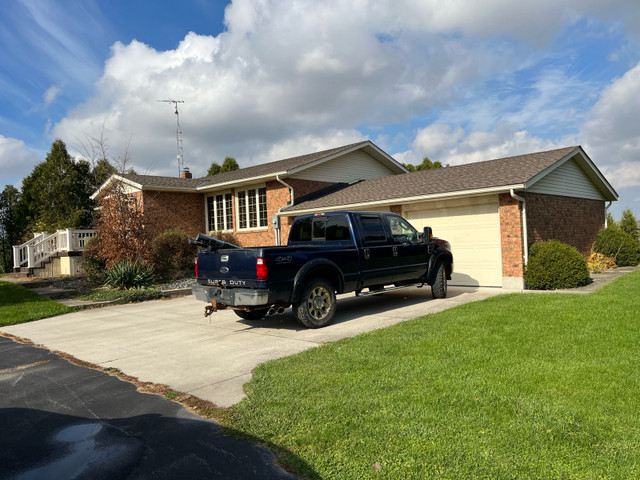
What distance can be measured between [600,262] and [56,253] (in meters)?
21.8

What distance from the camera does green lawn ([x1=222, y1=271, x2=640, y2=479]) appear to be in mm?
3172

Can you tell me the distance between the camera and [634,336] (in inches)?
239

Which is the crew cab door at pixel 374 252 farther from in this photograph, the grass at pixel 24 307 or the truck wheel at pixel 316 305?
the grass at pixel 24 307

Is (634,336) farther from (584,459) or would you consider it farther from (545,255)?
(545,255)

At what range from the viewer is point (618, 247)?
17328 mm

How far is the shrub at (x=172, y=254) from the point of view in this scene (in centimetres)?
1680

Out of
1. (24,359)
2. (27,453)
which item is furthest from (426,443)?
(24,359)

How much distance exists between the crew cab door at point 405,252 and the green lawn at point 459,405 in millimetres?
2910

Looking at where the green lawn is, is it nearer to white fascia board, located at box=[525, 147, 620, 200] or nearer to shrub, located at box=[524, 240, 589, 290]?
shrub, located at box=[524, 240, 589, 290]

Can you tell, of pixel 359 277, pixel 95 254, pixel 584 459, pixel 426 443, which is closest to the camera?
pixel 584 459

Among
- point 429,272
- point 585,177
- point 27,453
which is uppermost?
point 585,177

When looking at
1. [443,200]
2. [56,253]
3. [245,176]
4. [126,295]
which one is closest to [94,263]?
[56,253]

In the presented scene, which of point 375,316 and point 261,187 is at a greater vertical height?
point 261,187

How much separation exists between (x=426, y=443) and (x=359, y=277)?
558cm
